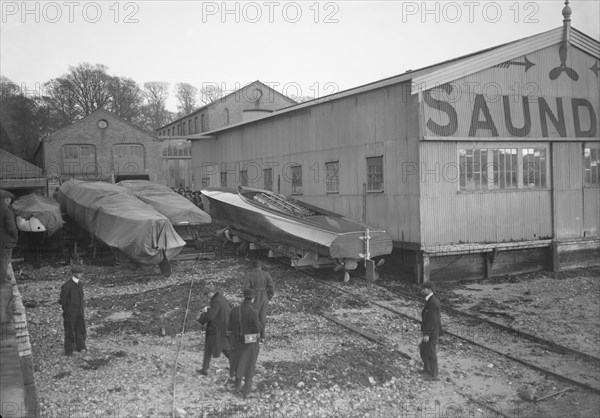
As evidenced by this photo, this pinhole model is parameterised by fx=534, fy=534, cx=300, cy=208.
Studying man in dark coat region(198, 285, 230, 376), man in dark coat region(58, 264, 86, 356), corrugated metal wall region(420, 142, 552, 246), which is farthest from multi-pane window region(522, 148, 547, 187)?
man in dark coat region(58, 264, 86, 356)

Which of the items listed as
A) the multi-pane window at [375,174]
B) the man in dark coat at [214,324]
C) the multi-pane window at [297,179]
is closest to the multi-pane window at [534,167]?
the multi-pane window at [375,174]

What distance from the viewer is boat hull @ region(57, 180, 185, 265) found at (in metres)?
15.0

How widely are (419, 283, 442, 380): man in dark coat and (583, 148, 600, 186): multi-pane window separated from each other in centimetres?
1195

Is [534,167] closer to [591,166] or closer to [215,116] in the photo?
[591,166]

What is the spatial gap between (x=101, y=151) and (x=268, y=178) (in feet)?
67.5

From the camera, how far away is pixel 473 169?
16.0 m

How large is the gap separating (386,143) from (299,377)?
32.1 feet

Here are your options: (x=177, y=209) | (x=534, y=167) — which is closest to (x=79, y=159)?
(x=177, y=209)

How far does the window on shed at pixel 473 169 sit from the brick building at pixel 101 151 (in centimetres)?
2931

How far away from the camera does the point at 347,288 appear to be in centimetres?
1484

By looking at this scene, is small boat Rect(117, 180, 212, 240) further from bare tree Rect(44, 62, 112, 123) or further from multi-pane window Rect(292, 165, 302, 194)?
bare tree Rect(44, 62, 112, 123)

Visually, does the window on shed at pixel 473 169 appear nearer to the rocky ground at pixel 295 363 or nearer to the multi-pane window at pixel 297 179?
the rocky ground at pixel 295 363

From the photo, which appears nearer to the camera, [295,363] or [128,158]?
[295,363]

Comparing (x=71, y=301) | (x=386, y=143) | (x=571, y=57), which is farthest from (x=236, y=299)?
(x=571, y=57)
